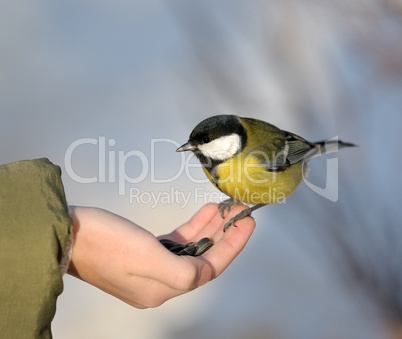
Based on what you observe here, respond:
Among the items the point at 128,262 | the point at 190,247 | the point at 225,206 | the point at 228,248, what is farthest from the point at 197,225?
the point at 128,262

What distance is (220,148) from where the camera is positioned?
5.95ft

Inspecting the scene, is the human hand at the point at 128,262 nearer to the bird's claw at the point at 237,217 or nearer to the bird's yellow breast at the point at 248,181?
the bird's claw at the point at 237,217

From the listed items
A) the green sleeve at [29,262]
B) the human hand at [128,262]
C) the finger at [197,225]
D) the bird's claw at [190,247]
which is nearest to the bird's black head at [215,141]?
the finger at [197,225]

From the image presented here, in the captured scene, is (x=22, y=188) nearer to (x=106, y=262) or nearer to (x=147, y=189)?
(x=106, y=262)

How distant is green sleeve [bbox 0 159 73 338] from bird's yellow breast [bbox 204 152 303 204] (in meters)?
0.81

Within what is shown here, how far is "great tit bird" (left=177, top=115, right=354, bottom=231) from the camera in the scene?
177 centimetres

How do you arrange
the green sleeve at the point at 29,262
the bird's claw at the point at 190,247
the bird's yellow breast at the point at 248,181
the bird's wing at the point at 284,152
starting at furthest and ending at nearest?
the bird's wing at the point at 284,152, the bird's yellow breast at the point at 248,181, the bird's claw at the point at 190,247, the green sleeve at the point at 29,262

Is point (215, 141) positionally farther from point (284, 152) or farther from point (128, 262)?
point (128, 262)

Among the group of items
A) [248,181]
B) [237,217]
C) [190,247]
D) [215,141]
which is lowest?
[190,247]

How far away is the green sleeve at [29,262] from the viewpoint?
98cm

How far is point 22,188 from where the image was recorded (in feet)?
3.52

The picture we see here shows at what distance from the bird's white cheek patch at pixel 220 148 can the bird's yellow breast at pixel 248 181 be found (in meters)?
0.02

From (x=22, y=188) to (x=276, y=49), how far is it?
1.58 m

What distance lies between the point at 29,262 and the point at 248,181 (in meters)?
0.93
